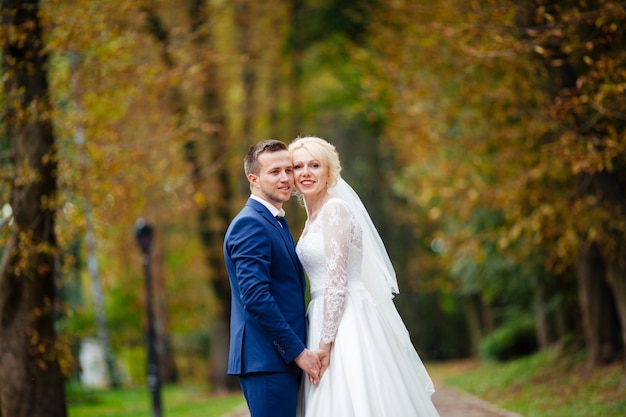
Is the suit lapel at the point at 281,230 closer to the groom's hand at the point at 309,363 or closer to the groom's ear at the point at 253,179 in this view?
the groom's ear at the point at 253,179

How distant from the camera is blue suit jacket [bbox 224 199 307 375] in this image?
4.56 metres

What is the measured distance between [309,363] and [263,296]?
0.54 m

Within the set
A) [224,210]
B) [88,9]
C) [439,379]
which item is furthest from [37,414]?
[439,379]

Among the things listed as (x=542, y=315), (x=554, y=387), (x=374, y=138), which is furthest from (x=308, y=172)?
(x=374, y=138)

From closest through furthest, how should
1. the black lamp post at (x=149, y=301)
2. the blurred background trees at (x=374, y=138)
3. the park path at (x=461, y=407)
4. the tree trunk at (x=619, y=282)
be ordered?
the blurred background trees at (x=374, y=138)
the park path at (x=461, y=407)
the tree trunk at (x=619, y=282)
the black lamp post at (x=149, y=301)

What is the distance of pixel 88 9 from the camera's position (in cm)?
901

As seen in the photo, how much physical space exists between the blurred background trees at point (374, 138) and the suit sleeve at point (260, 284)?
4.27 m

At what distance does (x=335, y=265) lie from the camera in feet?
16.1

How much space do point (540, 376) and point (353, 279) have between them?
10.9m

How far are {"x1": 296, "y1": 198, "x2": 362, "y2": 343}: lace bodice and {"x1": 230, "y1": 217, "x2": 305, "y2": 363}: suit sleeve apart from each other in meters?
0.33

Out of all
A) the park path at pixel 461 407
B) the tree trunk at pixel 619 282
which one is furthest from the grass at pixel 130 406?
the tree trunk at pixel 619 282

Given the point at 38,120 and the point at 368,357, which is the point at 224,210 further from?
the point at 368,357

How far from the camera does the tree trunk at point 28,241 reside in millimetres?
8289

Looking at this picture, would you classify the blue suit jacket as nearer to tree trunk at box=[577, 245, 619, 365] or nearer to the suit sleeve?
the suit sleeve
